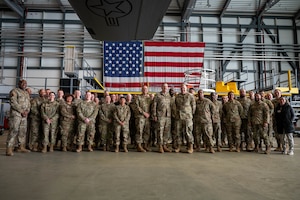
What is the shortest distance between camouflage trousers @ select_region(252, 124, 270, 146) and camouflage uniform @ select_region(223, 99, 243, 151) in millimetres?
338

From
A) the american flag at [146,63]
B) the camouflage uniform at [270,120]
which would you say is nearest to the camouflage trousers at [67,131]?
the camouflage uniform at [270,120]

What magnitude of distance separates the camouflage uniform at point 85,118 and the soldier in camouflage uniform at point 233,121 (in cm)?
309

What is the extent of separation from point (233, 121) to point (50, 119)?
4106mm

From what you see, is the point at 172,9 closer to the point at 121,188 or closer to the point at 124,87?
the point at 124,87

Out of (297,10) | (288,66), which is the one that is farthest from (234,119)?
(297,10)

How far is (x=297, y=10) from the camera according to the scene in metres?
13.6

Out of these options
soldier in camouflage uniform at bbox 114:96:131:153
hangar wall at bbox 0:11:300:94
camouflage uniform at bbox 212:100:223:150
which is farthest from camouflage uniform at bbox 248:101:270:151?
hangar wall at bbox 0:11:300:94

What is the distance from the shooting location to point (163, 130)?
15.2ft

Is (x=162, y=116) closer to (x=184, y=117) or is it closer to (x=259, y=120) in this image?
(x=184, y=117)

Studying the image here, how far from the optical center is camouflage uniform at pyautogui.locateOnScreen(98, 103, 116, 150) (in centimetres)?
480

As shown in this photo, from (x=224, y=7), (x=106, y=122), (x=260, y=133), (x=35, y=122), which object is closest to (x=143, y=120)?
(x=106, y=122)

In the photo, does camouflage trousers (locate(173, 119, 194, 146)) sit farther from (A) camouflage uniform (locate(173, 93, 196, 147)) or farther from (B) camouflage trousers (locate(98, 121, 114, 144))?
(B) camouflage trousers (locate(98, 121, 114, 144))

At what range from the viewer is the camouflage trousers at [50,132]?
4.45 metres

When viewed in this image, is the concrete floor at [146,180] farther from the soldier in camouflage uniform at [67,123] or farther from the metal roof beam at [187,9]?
the metal roof beam at [187,9]
